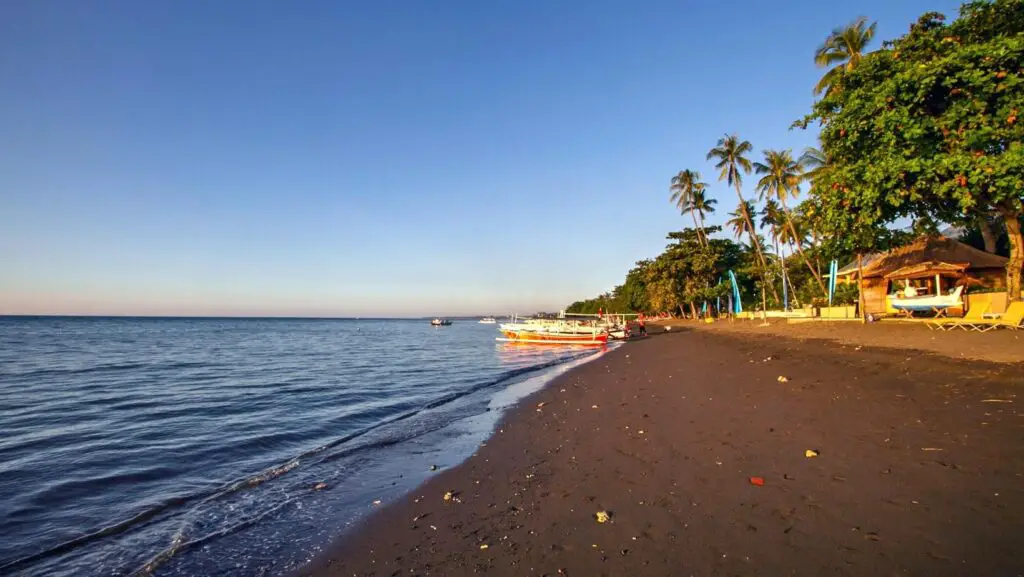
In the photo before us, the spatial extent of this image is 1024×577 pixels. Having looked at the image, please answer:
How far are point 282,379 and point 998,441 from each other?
24.4 m

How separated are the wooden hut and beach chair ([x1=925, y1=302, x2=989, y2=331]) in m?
5.85

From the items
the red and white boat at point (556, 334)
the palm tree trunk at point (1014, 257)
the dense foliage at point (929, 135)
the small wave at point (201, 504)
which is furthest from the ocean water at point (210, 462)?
the red and white boat at point (556, 334)

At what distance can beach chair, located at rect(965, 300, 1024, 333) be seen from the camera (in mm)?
14333

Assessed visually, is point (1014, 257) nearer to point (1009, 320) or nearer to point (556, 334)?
point (1009, 320)

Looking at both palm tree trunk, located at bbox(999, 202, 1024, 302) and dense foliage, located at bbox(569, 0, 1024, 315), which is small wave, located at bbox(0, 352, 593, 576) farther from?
palm tree trunk, located at bbox(999, 202, 1024, 302)

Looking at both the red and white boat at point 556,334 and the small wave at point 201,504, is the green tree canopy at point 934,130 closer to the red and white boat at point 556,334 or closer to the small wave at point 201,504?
the small wave at point 201,504

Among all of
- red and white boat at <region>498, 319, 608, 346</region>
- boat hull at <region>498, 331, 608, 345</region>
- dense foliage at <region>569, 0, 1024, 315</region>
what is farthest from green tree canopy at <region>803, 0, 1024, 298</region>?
red and white boat at <region>498, 319, 608, 346</region>

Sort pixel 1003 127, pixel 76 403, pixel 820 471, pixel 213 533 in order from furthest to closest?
pixel 76 403, pixel 1003 127, pixel 213 533, pixel 820 471

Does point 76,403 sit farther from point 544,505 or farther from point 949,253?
point 949,253

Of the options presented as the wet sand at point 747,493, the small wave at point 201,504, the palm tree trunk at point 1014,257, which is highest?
the palm tree trunk at point 1014,257

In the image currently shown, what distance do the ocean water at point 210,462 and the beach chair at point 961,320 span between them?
49.9 ft

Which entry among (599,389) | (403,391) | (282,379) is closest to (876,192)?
(599,389)

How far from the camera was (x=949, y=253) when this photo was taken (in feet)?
86.8

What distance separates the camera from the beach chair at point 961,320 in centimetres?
1630
